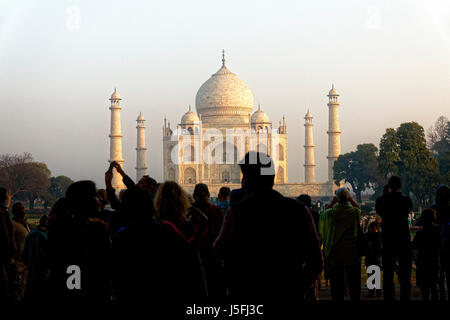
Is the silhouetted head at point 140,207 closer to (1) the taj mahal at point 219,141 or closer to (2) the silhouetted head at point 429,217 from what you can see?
(2) the silhouetted head at point 429,217

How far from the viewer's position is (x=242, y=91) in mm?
59625

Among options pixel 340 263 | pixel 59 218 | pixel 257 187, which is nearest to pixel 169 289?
pixel 257 187

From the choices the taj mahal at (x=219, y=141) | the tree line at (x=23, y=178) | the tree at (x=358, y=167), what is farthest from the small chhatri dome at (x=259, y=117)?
the tree line at (x=23, y=178)

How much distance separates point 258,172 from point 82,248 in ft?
4.15

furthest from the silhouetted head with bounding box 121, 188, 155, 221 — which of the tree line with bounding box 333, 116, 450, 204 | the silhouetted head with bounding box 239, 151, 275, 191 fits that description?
the tree line with bounding box 333, 116, 450, 204

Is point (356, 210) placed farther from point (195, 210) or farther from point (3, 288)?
point (3, 288)

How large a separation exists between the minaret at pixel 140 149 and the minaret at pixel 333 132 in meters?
13.1

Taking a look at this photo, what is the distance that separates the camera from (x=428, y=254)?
26.0 ft

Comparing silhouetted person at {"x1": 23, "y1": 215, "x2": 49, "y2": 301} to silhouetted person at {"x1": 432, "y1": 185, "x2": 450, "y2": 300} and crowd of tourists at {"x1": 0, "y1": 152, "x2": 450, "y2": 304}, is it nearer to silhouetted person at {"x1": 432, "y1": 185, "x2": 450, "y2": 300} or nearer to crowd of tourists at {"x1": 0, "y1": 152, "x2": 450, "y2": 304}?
crowd of tourists at {"x1": 0, "y1": 152, "x2": 450, "y2": 304}

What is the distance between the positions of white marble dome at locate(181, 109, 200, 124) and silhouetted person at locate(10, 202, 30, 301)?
4931 centimetres

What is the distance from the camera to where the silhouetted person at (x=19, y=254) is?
8.03 m

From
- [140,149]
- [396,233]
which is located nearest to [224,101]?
[140,149]

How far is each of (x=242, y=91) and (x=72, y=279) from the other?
55119 millimetres

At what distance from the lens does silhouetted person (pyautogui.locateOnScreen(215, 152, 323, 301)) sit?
4242 mm
